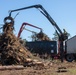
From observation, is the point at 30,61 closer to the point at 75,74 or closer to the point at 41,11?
the point at 75,74

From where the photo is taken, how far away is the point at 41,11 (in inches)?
1617

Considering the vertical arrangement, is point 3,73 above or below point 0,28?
below

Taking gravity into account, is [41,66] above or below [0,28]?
below

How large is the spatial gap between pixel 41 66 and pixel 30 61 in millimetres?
2206

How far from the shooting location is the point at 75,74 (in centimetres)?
2088

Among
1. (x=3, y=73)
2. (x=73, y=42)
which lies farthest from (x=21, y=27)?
(x=3, y=73)

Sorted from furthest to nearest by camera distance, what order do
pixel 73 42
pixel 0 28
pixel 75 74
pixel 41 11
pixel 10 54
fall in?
pixel 73 42, pixel 41 11, pixel 0 28, pixel 10 54, pixel 75 74

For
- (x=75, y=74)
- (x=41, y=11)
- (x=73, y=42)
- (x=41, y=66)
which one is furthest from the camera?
(x=73, y=42)

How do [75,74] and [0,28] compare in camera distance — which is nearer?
[75,74]

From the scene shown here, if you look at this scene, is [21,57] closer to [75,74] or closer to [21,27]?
[75,74]

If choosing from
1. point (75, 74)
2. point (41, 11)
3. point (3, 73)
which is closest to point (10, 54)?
point (3, 73)

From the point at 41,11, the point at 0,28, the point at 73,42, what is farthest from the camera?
the point at 73,42

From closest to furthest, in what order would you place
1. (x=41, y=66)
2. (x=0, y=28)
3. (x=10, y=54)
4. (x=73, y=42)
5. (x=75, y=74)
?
(x=75, y=74) < (x=41, y=66) < (x=10, y=54) < (x=0, y=28) < (x=73, y=42)

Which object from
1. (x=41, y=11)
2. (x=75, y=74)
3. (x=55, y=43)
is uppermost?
(x=41, y=11)
